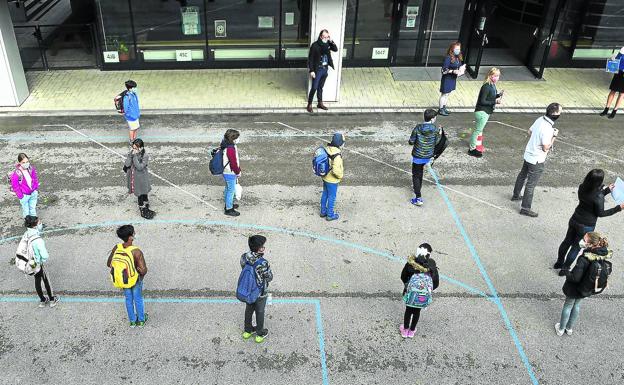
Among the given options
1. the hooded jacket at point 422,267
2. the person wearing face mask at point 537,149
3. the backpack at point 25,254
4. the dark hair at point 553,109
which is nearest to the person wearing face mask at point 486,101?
the person wearing face mask at point 537,149

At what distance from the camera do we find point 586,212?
8.41 metres

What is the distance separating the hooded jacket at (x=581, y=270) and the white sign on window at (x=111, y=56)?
14883 mm

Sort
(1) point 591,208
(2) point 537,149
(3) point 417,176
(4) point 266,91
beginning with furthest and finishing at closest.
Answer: (4) point 266,91 → (3) point 417,176 → (2) point 537,149 → (1) point 591,208

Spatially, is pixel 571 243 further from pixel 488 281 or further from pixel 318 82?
pixel 318 82

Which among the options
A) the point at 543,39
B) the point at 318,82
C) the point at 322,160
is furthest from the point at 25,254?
the point at 543,39

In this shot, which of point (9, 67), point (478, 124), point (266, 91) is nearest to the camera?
point (478, 124)

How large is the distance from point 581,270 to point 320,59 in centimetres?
888

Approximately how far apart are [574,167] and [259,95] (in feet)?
27.7

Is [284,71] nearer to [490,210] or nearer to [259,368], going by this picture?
[490,210]

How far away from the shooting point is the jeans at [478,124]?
1195 cm

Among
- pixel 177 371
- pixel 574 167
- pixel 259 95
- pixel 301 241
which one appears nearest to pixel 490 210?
pixel 574 167

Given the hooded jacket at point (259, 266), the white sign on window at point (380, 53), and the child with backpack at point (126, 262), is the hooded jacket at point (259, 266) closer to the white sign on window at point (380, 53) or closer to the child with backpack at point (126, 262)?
the child with backpack at point (126, 262)

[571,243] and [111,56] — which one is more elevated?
[571,243]

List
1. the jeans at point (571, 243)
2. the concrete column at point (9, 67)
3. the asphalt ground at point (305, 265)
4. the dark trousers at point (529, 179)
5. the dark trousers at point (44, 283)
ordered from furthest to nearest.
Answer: the concrete column at point (9, 67), the dark trousers at point (529, 179), the jeans at point (571, 243), the dark trousers at point (44, 283), the asphalt ground at point (305, 265)
